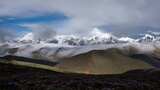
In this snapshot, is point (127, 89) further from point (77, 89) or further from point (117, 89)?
point (77, 89)

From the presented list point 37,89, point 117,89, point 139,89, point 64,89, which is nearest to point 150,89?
point 139,89

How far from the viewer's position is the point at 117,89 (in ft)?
426

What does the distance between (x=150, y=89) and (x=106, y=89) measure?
61.4 ft

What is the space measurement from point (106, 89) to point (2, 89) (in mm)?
41699

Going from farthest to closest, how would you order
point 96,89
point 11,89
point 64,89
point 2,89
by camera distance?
point 96,89 → point 64,89 → point 11,89 → point 2,89

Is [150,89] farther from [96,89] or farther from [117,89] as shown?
[96,89]

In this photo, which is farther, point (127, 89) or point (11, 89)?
point (127, 89)

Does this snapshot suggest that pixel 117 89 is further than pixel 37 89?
Yes

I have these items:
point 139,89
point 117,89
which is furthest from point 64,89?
point 139,89

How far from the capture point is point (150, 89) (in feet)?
435

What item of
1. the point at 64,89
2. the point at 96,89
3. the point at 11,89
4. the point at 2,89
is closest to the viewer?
the point at 2,89

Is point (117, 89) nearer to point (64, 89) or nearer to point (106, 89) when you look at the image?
point (106, 89)

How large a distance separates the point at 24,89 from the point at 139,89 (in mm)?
47660

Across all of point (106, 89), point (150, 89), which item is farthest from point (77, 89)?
point (150, 89)
